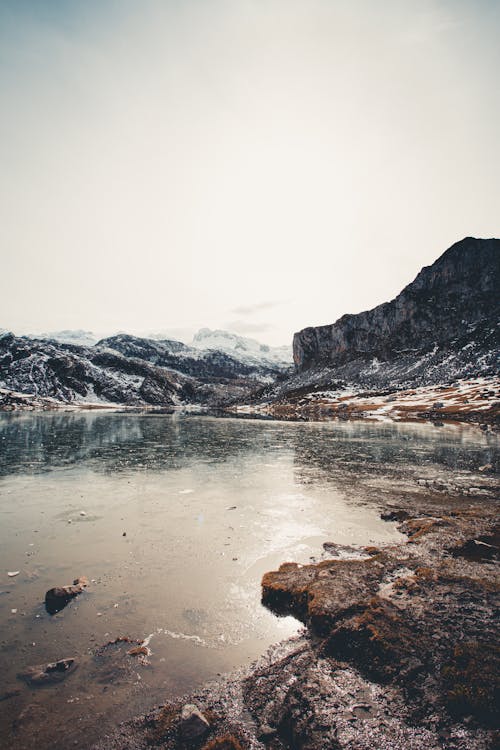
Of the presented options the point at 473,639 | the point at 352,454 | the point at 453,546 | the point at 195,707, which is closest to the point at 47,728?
the point at 195,707

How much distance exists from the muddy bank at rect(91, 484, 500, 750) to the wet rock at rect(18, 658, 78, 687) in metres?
2.92

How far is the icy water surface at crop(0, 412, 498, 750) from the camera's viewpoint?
33.6ft

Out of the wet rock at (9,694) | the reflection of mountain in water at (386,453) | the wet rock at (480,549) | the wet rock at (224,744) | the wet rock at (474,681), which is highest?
the wet rock at (474,681)

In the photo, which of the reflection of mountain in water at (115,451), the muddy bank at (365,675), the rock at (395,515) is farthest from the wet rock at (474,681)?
the reflection of mountain in water at (115,451)

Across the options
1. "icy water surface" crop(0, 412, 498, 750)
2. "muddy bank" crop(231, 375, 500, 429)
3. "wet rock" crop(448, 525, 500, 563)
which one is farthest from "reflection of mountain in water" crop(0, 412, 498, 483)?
"muddy bank" crop(231, 375, 500, 429)

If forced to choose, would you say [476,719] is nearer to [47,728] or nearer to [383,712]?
[383,712]

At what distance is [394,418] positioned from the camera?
410ft

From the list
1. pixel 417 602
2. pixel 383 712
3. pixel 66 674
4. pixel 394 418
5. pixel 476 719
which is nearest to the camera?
pixel 476 719

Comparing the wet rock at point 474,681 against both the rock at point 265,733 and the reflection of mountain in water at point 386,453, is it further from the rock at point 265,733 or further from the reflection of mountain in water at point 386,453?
the reflection of mountain in water at point 386,453

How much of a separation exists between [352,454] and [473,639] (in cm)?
4346

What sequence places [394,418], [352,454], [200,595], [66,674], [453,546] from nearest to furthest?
1. [66,674]
2. [200,595]
3. [453,546]
4. [352,454]
5. [394,418]

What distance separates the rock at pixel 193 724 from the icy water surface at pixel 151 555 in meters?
1.45

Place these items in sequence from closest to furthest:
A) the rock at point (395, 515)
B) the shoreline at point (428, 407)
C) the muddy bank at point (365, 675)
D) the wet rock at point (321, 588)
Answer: the muddy bank at point (365, 675), the wet rock at point (321, 588), the rock at point (395, 515), the shoreline at point (428, 407)

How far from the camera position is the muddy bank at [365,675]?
8383 mm
